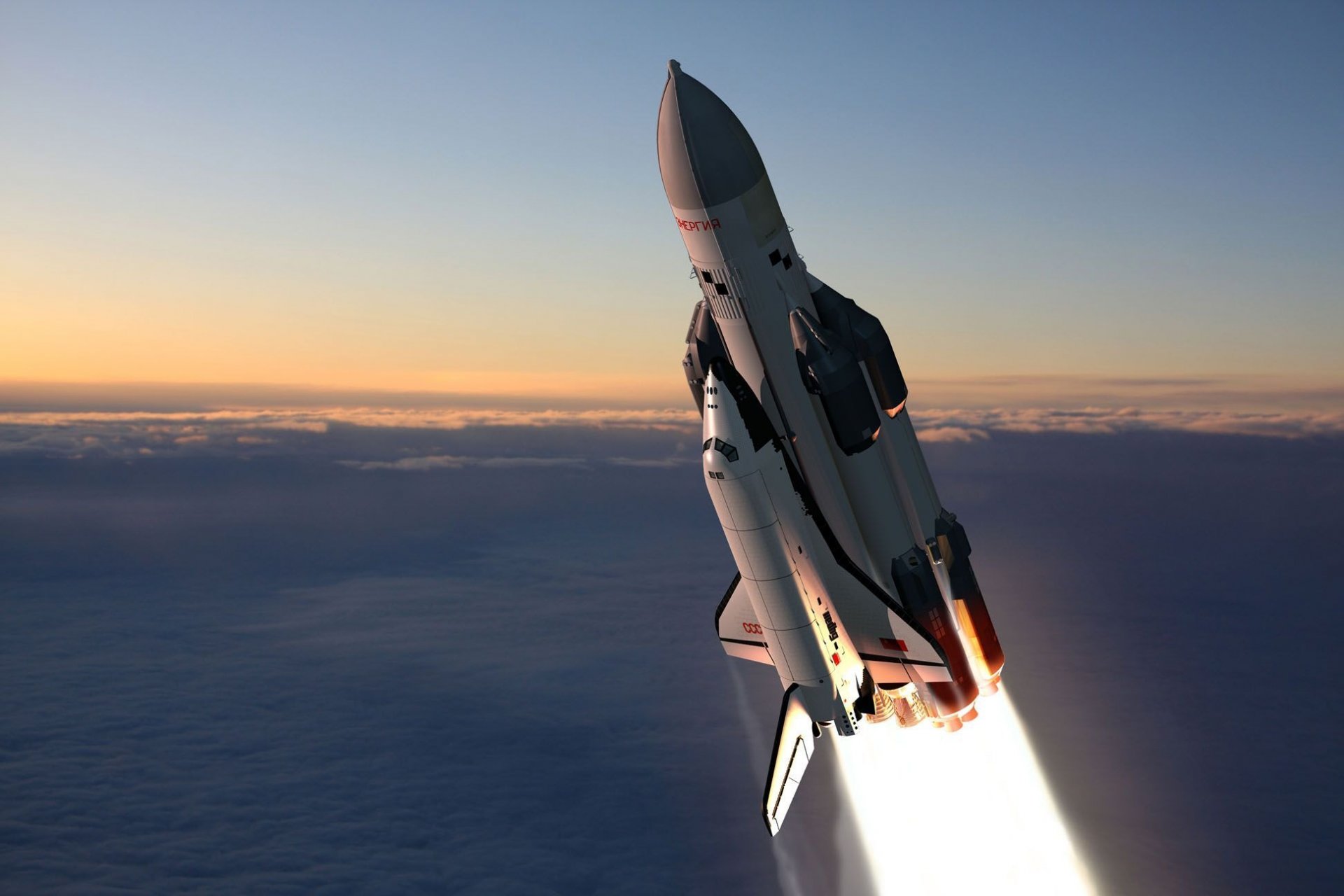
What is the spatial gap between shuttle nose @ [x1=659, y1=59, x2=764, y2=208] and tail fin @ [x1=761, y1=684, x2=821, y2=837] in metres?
14.7

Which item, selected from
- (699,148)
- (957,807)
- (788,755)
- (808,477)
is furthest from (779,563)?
(957,807)

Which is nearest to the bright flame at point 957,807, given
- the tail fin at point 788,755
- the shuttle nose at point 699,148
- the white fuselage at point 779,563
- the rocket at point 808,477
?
the rocket at point 808,477

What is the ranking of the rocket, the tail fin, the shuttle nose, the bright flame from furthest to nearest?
the bright flame
the tail fin
the rocket
the shuttle nose

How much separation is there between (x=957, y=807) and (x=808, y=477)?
1795cm

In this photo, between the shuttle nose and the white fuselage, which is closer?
the shuttle nose

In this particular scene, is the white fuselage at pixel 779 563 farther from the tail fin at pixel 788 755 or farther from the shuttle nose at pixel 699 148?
the shuttle nose at pixel 699 148

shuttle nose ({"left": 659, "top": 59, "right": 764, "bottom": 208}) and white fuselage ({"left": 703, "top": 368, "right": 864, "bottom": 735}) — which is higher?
shuttle nose ({"left": 659, "top": 59, "right": 764, "bottom": 208})

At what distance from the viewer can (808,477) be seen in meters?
27.3

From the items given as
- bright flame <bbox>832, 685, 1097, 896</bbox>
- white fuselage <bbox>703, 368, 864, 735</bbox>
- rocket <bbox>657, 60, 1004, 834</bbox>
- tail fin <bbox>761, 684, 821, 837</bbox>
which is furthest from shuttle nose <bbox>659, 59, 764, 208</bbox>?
bright flame <bbox>832, 685, 1097, 896</bbox>

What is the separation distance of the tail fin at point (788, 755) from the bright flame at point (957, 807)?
6.21 meters

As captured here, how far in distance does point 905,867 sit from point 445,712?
503 ft

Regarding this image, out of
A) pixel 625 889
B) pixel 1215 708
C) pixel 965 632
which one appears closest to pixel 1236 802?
pixel 1215 708

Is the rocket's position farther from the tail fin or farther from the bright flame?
the bright flame

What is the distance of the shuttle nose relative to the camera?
23.5 m
